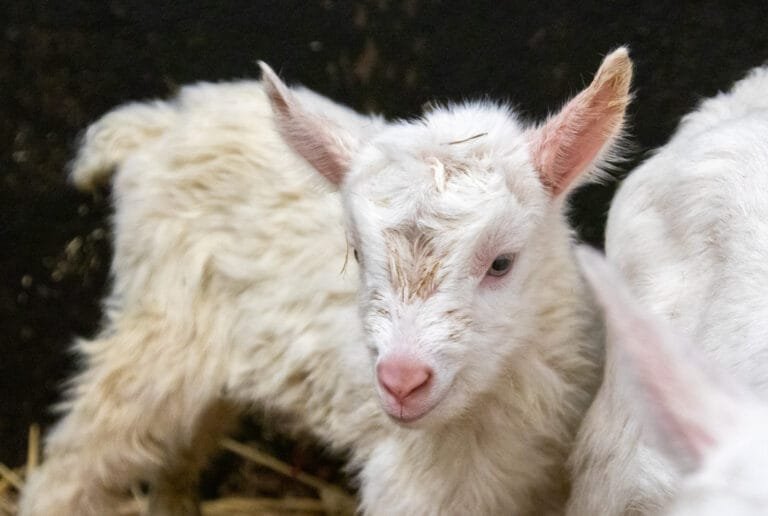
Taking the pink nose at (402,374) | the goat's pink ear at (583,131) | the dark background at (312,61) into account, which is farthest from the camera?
the dark background at (312,61)

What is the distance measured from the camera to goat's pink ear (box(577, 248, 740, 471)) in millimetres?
924

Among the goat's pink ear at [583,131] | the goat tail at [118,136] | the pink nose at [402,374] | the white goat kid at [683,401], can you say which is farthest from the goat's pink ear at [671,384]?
the goat tail at [118,136]

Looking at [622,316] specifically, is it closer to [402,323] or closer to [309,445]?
[402,323]

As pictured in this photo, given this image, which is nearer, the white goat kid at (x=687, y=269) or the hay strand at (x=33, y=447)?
the white goat kid at (x=687, y=269)

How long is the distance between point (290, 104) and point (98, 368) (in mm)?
903

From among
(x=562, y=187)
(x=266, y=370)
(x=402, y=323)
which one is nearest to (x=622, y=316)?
(x=402, y=323)

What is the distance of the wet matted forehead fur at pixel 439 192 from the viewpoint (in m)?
1.43

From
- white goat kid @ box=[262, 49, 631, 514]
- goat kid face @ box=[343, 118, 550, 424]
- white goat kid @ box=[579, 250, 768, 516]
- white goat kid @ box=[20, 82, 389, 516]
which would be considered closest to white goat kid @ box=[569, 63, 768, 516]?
white goat kid @ box=[262, 49, 631, 514]

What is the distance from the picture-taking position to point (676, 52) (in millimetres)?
2236

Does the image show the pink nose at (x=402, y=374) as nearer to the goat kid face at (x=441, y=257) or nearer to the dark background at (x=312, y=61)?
the goat kid face at (x=441, y=257)

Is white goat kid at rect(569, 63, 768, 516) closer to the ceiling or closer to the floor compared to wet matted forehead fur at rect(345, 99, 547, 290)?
closer to the floor

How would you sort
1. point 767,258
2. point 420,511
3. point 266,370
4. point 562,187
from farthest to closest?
1. point 266,370
2. point 420,511
3. point 562,187
4. point 767,258

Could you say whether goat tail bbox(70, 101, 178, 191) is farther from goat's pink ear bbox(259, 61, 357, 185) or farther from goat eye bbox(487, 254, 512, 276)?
goat eye bbox(487, 254, 512, 276)

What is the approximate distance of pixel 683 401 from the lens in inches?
36.7
